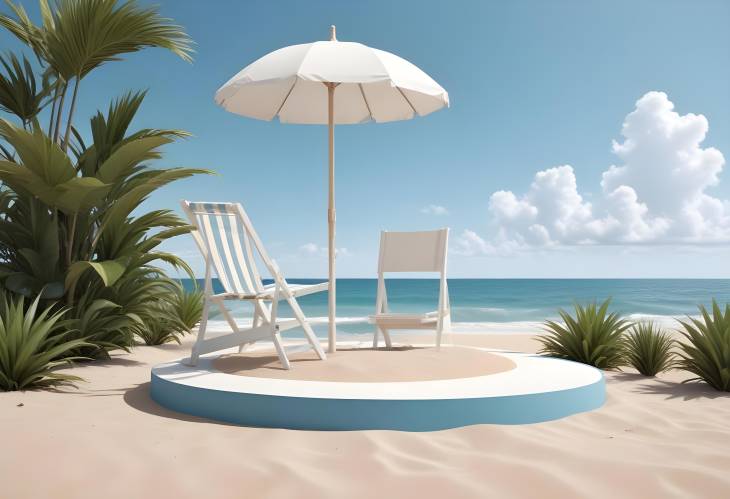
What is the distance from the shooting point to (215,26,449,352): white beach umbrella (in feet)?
14.2

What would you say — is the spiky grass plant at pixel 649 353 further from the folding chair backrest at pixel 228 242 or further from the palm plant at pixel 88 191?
the palm plant at pixel 88 191

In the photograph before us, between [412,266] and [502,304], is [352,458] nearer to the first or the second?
[412,266]

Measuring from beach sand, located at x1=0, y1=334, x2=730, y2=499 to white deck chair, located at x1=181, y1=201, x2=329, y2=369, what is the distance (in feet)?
2.80

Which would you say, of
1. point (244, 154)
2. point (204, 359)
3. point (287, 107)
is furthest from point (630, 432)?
point (244, 154)

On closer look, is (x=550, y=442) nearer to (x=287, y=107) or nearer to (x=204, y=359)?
(x=204, y=359)

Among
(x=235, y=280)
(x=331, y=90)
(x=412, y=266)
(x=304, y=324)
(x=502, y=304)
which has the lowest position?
(x=502, y=304)

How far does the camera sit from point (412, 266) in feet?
19.0

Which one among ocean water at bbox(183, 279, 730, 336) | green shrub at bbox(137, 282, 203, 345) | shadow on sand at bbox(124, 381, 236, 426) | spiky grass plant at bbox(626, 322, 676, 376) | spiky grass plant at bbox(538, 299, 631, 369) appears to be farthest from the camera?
ocean water at bbox(183, 279, 730, 336)

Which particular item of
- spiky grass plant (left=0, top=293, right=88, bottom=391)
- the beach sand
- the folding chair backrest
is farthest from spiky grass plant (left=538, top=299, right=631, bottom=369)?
spiky grass plant (left=0, top=293, right=88, bottom=391)

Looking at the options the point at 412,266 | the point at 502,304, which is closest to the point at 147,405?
the point at 412,266

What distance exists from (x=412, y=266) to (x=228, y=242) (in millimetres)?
1830

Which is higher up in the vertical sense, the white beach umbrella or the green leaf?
the white beach umbrella

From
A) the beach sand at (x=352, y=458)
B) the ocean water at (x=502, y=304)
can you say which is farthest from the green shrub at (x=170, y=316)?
the ocean water at (x=502, y=304)

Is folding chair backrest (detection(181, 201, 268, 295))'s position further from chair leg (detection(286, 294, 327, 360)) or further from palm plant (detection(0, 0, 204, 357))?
palm plant (detection(0, 0, 204, 357))
